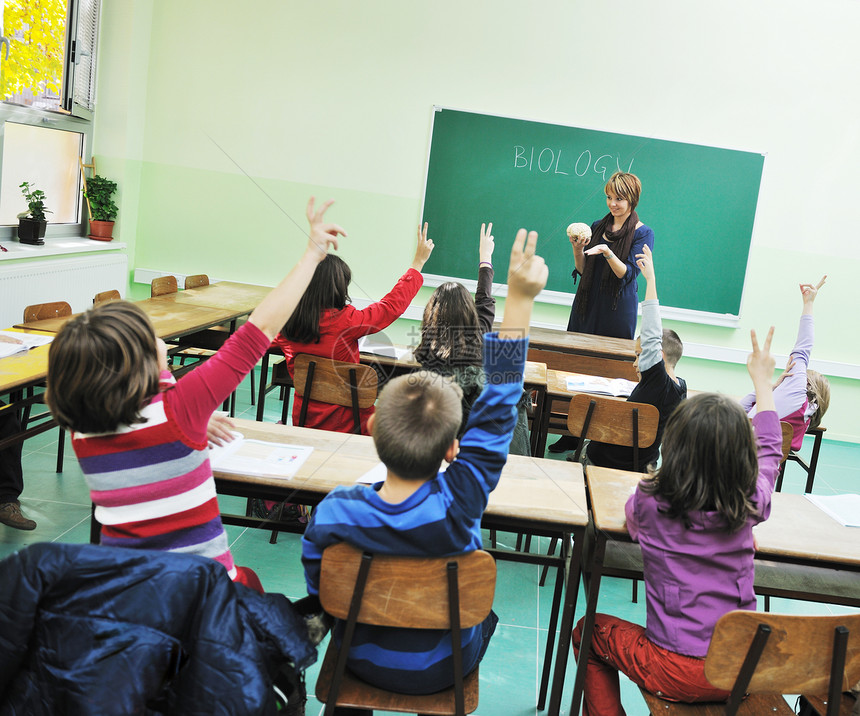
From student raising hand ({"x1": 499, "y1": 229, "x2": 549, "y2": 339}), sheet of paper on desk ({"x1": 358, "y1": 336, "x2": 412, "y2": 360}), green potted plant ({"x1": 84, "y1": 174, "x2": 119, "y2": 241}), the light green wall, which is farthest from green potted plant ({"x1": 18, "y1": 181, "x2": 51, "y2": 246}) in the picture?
student raising hand ({"x1": 499, "y1": 229, "x2": 549, "y2": 339})

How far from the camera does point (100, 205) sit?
16.5ft

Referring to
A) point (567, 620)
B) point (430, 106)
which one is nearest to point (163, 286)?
point (430, 106)

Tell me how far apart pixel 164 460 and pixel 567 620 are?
3.49ft

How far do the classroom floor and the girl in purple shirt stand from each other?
593 millimetres

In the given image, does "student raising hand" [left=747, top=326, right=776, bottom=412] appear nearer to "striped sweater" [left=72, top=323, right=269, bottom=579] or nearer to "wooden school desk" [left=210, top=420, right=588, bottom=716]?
"wooden school desk" [left=210, top=420, right=588, bottom=716]

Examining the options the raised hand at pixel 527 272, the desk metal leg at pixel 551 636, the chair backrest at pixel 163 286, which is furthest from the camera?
the chair backrest at pixel 163 286

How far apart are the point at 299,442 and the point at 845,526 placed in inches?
57.1

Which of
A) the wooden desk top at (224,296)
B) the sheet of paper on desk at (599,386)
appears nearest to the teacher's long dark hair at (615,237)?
the sheet of paper on desk at (599,386)

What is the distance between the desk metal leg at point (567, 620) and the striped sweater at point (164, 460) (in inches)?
34.8

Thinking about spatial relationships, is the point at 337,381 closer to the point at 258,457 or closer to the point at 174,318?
the point at 258,457

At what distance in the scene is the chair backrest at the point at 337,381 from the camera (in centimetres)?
261

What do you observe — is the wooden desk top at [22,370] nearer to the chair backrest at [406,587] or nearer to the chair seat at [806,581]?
the chair backrest at [406,587]

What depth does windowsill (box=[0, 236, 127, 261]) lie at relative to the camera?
408 cm

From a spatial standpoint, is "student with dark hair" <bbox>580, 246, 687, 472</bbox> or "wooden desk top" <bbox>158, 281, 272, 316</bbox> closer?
"student with dark hair" <bbox>580, 246, 687, 472</bbox>
